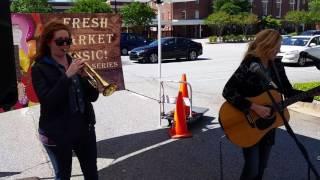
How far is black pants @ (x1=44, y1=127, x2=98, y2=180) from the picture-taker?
135 inches

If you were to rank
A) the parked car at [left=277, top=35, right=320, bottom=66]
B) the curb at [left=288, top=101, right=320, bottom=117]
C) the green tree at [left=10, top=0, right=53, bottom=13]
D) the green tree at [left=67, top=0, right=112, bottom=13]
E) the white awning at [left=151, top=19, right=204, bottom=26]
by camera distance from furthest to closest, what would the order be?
the white awning at [left=151, top=19, right=204, bottom=26], the green tree at [left=67, top=0, right=112, bottom=13], the green tree at [left=10, top=0, right=53, bottom=13], the parked car at [left=277, top=35, right=320, bottom=66], the curb at [left=288, top=101, right=320, bottom=117]

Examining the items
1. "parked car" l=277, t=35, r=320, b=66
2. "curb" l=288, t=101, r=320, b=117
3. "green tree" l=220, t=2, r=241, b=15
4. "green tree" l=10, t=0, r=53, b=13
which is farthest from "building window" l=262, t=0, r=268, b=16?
"curb" l=288, t=101, r=320, b=117

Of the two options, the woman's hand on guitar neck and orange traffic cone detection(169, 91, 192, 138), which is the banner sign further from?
the woman's hand on guitar neck

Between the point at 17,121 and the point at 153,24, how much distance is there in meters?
50.6

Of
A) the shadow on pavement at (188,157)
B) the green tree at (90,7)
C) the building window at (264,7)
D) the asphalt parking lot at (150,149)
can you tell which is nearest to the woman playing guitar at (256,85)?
the asphalt parking lot at (150,149)

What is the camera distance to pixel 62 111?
3342 millimetres

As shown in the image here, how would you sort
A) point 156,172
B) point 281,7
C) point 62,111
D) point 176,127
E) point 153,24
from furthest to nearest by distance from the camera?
point 281,7 → point 153,24 → point 176,127 → point 156,172 → point 62,111

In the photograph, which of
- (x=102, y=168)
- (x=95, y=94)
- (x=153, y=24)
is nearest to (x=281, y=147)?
(x=102, y=168)

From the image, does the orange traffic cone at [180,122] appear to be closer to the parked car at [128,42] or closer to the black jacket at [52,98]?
the black jacket at [52,98]

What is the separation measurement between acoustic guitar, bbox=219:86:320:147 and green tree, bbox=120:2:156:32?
163 feet

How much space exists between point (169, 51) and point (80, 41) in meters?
18.2

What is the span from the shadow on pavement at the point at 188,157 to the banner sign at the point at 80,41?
3.35 feet

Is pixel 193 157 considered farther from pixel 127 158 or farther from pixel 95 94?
pixel 95 94

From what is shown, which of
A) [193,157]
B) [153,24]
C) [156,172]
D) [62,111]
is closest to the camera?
[62,111]
